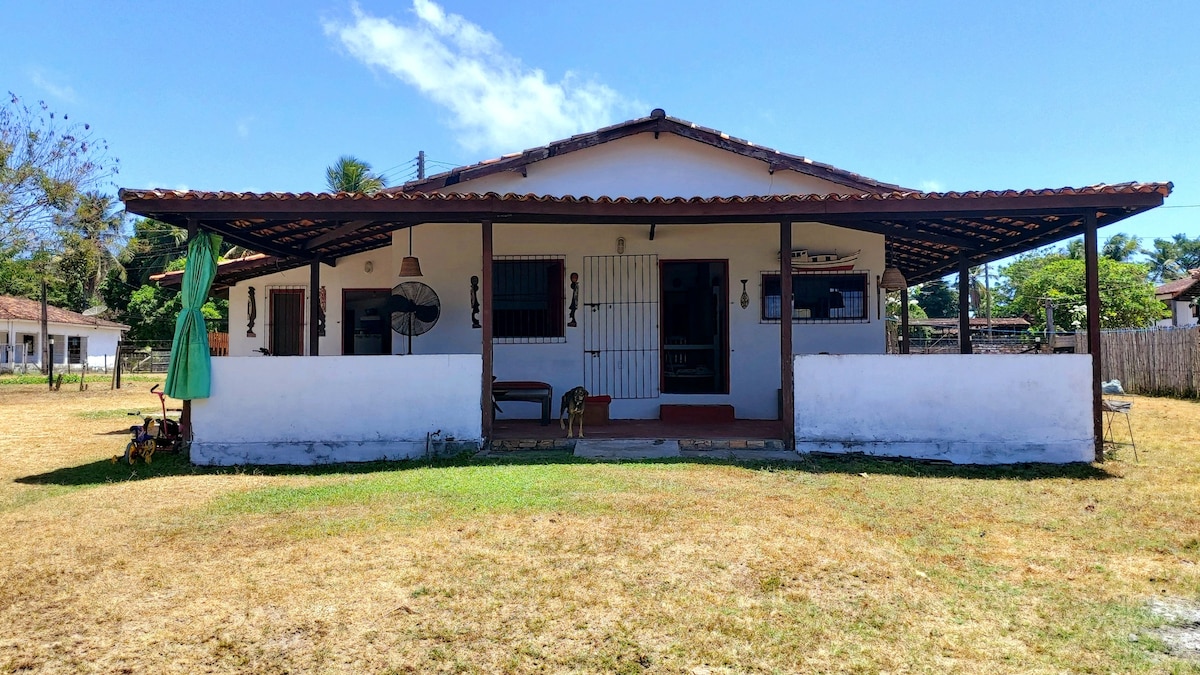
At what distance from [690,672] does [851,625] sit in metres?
0.85

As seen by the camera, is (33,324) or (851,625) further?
(33,324)

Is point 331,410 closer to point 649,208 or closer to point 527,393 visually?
point 527,393

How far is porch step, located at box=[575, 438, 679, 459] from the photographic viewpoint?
21.9ft

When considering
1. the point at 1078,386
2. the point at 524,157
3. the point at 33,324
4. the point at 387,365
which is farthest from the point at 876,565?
the point at 33,324

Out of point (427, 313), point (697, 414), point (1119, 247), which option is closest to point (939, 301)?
point (1119, 247)

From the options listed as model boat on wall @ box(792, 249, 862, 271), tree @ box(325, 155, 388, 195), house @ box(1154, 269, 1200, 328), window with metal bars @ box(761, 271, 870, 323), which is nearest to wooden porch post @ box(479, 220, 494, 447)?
window with metal bars @ box(761, 271, 870, 323)

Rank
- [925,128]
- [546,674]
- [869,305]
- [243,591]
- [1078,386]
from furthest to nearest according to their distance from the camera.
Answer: [925,128]
[869,305]
[1078,386]
[243,591]
[546,674]

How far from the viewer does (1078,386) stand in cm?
657

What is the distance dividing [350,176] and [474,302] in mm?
19547

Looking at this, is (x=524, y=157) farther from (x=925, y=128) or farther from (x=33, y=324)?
(x=33, y=324)

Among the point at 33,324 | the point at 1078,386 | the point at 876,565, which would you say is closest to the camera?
the point at 876,565

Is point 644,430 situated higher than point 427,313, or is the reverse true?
point 427,313

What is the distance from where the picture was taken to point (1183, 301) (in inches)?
897

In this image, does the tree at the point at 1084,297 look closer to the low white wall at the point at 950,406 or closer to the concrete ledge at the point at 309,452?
the low white wall at the point at 950,406
